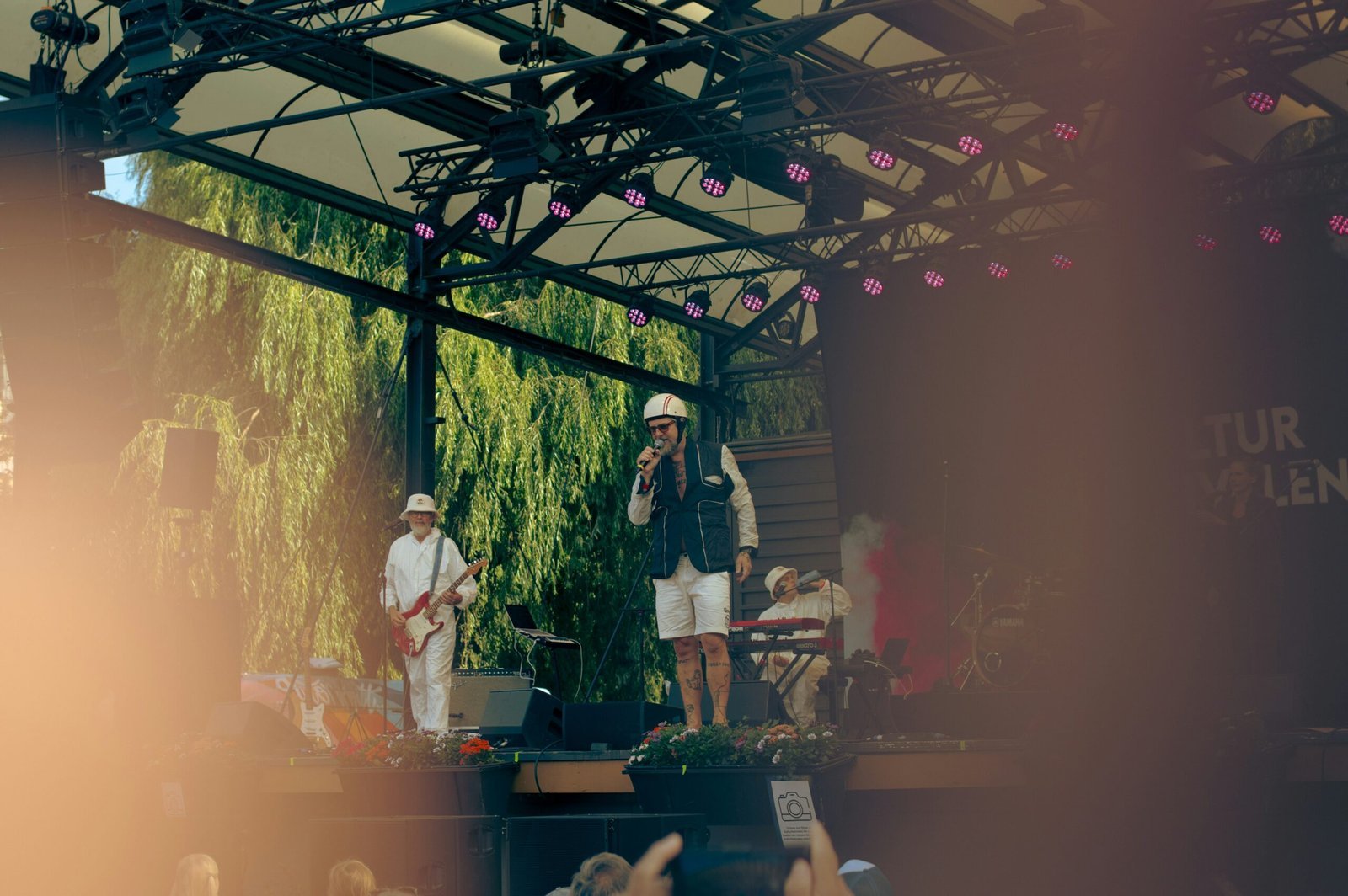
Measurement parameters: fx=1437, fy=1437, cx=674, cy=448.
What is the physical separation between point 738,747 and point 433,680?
3.15 meters

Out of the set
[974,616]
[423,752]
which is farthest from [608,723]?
[974,616]

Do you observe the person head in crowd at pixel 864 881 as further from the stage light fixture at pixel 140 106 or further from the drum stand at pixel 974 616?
the stage light fixture at pixel 140 106

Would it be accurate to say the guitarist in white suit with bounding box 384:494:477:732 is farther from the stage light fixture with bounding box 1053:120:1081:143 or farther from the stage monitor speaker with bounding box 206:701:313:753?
the stage light fixture with bounding box 1053:120:1081:143

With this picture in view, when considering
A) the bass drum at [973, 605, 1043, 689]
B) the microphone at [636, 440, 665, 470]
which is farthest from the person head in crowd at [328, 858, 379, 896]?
the bass drum at [973, 605, 1043, 689]

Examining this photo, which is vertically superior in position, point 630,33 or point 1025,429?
point 630,33

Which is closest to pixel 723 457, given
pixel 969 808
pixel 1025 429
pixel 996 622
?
pixel 969 808

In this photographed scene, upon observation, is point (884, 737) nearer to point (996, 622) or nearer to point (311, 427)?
point (996, 622)

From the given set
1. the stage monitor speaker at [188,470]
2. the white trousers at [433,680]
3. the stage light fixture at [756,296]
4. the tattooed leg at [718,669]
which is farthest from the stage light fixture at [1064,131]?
the stage monitor speaker at [188,470]

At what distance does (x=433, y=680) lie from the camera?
9062 mm

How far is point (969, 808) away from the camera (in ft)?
21.3

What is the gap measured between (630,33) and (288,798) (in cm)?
537

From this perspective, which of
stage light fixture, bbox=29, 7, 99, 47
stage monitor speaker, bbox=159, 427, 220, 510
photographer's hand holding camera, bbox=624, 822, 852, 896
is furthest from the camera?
stage monitor speaker, bbox=159, 427, 220, 510

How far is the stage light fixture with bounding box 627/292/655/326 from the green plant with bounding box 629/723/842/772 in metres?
6.63

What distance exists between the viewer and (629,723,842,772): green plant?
6.34 meters
